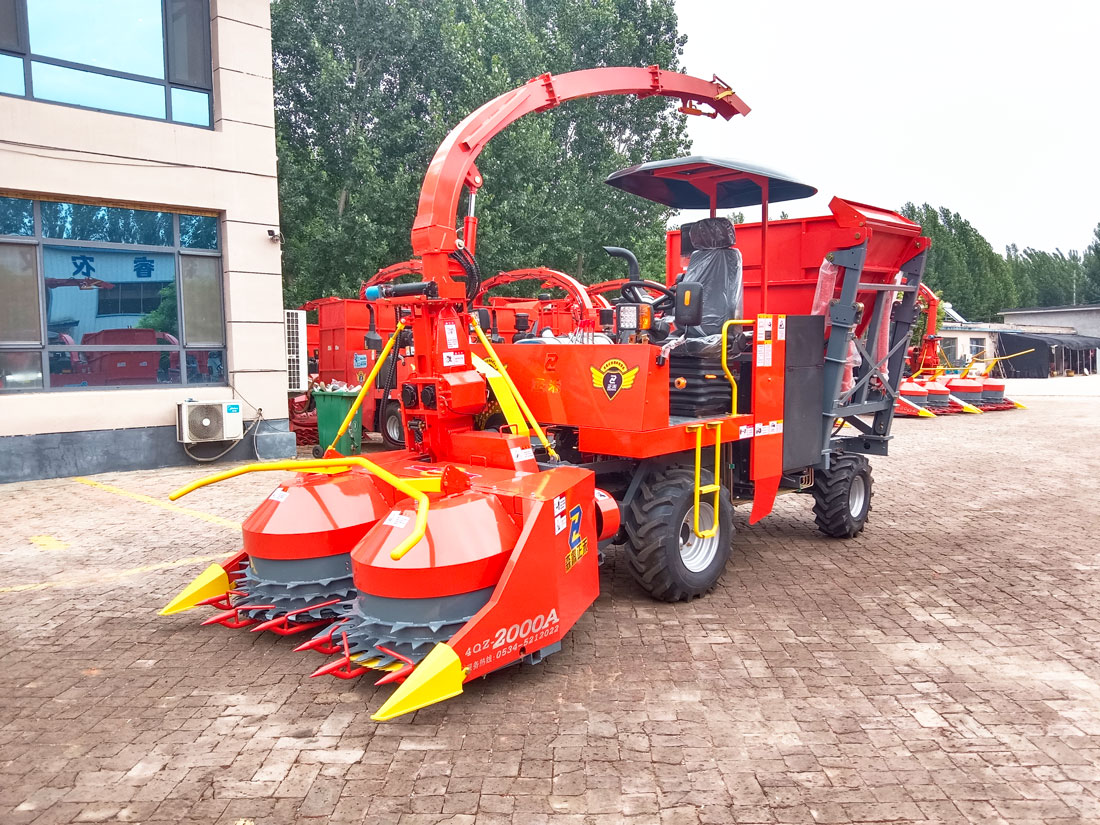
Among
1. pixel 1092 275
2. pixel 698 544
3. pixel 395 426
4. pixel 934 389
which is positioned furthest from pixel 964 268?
pixel 698 544

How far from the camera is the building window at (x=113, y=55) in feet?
32.9

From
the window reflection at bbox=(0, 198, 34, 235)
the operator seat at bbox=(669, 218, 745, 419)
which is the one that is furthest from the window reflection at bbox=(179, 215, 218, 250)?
the operator seat at bbox=(669, 218, 745, 419)

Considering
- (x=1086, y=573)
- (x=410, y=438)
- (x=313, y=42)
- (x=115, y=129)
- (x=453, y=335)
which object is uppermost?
(x=313, y=42)

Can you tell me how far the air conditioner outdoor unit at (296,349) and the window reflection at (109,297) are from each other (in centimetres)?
316

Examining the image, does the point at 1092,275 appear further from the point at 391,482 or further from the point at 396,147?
the point at 391,482

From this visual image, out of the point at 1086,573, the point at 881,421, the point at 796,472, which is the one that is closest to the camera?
the point at 1086,573

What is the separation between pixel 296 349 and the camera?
14.4 m

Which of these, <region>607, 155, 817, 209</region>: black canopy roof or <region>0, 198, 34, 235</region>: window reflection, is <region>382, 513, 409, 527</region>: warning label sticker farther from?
<region>0, 198, 34, 235</region>: window reflection

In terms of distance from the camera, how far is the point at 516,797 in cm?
311

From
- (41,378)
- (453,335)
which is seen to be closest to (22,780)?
(453,335)

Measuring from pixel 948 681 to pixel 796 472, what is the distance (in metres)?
2.86

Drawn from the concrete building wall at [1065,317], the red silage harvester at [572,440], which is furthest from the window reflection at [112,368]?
the concrete building wall at [1065,317]

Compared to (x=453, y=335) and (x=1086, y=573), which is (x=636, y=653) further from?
(x=1086, y=573)

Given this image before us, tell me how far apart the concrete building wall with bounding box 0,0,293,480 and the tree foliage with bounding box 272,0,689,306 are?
946 cm
